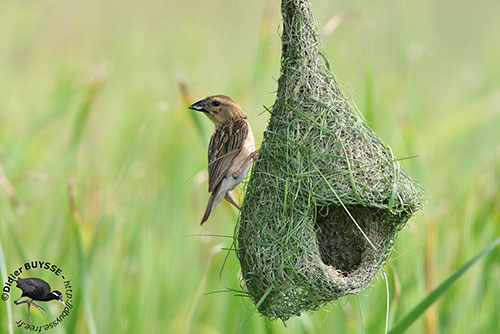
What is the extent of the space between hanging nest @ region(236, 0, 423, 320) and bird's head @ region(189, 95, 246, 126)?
30 cm

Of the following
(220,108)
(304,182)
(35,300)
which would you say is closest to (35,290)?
(35,300)

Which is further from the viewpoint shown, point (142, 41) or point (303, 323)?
point (142, 41)

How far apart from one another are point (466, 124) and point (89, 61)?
21.6 ft

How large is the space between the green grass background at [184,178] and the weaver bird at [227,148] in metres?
0.30

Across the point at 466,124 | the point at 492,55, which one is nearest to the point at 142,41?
the point at 492,55

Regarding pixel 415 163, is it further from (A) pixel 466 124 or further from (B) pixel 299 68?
(B) pixel 299 68

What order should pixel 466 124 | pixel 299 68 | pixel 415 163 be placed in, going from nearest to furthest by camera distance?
pixel 299 68 → pixel 415 163 → pixel 466 124

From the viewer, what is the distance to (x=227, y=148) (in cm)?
311

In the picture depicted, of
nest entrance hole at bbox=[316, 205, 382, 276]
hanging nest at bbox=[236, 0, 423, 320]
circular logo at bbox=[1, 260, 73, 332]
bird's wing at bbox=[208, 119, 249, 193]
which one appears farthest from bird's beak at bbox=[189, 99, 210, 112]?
circular logo at bbox=[1, 260, 73, 332]

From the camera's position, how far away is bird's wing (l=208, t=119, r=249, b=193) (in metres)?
3.06

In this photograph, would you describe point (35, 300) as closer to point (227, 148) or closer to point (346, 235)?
point (227, 148)

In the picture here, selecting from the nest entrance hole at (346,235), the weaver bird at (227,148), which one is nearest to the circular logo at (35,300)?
the weaver bird at (227,148)

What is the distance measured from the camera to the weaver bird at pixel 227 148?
3.06 meters

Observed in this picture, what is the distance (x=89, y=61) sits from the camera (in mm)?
10172
